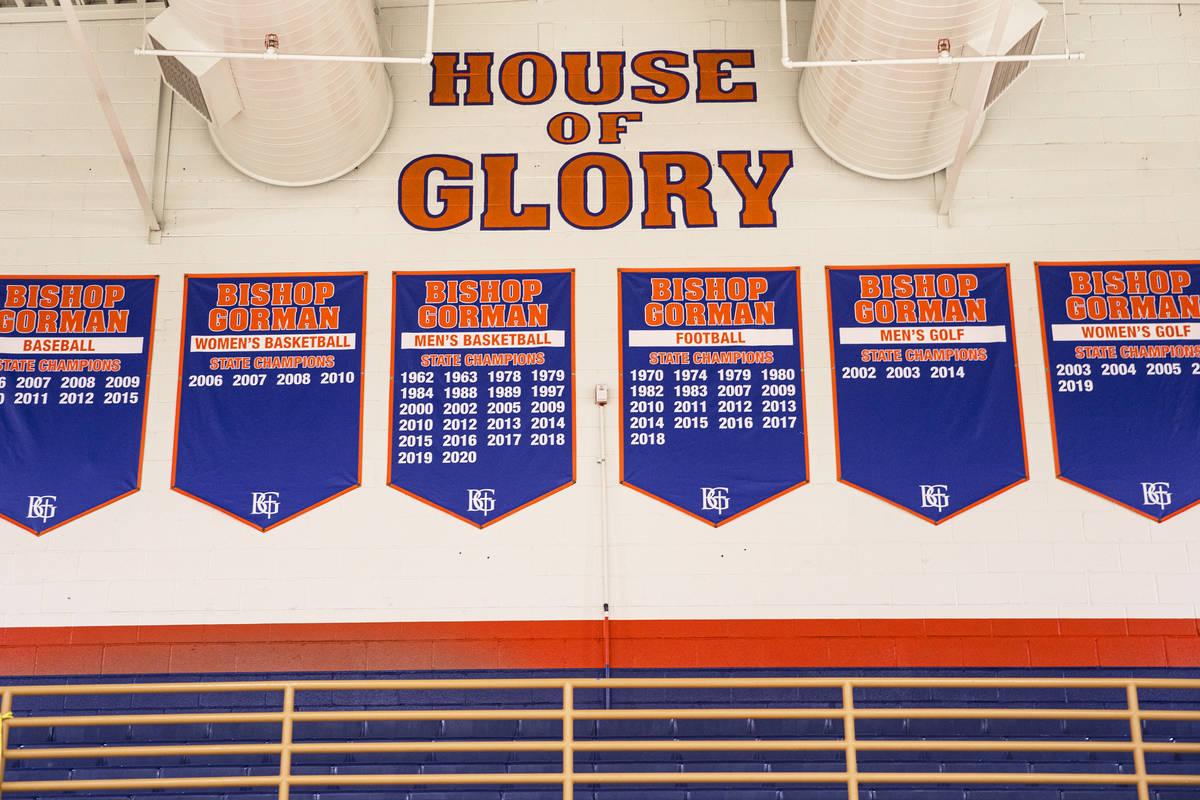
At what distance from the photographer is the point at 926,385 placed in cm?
750

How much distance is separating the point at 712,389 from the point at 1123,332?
2712 mm

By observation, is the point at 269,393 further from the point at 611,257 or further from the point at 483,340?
the point at 611,257

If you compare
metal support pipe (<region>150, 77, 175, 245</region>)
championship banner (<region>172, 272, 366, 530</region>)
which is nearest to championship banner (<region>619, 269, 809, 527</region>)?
championship banner (<region>172, 272, 366, 530</region>)

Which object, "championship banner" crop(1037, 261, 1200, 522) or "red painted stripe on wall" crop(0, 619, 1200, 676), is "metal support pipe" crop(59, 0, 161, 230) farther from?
"championship banner" crop(1037, 261, 1200, 522)

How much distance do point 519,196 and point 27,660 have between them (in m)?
4.21

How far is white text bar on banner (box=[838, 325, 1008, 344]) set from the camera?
758 centimetres

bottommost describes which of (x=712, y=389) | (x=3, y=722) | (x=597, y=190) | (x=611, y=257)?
(x=3, y=722)

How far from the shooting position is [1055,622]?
7039 millimetres

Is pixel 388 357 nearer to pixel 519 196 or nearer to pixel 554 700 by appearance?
pixel 519 196

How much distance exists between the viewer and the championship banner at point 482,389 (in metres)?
7.34

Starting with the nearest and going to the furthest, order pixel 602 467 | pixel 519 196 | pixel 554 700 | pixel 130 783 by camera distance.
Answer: pixel 130 783
pixel 554 700
pixel 602 467
pixel 519 196

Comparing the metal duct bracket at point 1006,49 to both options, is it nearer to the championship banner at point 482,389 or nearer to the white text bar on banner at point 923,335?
the white text bar on banner at point 923,335

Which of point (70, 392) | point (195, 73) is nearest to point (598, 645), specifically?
point (70, 392)

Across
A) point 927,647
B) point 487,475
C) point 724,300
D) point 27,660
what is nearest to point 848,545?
point 927,647
